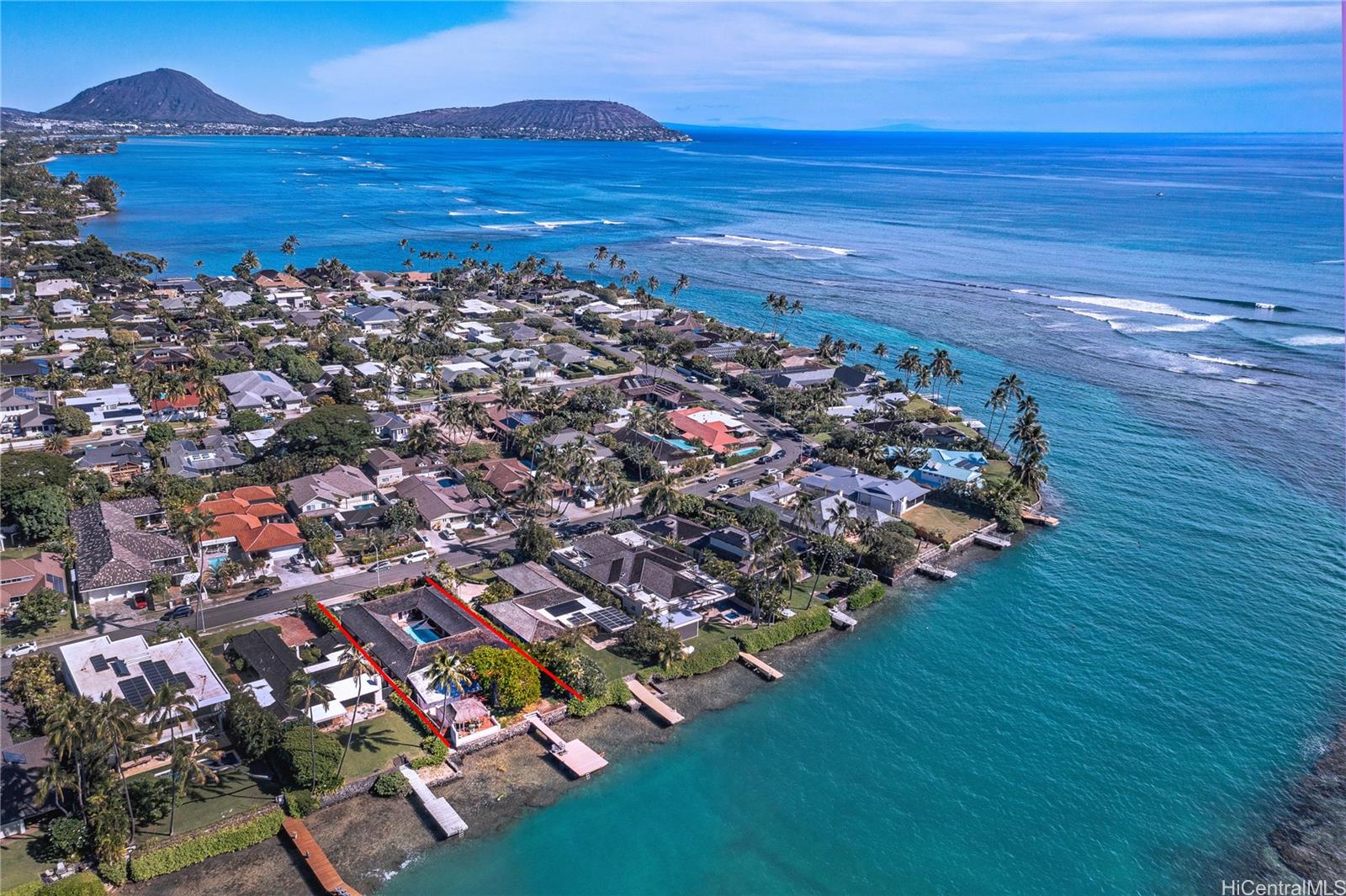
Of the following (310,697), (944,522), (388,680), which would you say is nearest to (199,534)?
Result: (388,680)

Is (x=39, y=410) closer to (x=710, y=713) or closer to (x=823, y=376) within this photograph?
(x=710, y=713)

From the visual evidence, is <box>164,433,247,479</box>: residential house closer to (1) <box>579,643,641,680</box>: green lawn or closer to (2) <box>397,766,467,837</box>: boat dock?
(1) <box>579,643,641,680</box>: green lawn

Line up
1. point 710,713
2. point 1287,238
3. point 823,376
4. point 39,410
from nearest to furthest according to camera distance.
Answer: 1. point 710,713
2. point 39,410
3. point 823,376
4. point 1287,238

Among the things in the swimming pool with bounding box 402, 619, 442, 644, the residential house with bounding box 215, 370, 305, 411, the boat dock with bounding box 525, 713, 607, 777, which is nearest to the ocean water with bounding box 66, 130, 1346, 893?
the boat dock with bounding box 525, 713, 607, 777

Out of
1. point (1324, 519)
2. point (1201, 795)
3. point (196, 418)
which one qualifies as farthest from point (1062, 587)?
point (196, 418)

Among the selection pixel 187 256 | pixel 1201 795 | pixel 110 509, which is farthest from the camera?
pixel 187 256

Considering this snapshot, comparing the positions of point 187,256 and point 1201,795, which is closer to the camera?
point 1201,795

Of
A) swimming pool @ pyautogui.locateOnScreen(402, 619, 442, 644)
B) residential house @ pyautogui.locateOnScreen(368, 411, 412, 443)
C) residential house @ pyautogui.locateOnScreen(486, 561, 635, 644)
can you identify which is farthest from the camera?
residential house @ pyautogui.locateOnScreen(368, 411, 412, 443)
